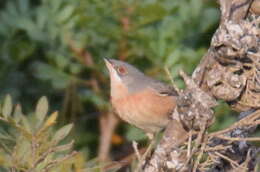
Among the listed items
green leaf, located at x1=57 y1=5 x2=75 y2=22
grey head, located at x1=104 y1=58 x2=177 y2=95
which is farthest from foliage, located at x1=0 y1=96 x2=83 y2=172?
green leaf, located at x1=57 y1=5 x2=75 y2=22

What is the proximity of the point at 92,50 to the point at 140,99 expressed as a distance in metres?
1.34

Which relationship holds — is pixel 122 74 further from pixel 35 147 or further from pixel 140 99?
pixel 35 147

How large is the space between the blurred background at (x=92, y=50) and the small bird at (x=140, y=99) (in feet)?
1.56

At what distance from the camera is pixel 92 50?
5.54 m

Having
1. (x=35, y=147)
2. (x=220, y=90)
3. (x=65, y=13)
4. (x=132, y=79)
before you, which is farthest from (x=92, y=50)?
(x=220, y=90)

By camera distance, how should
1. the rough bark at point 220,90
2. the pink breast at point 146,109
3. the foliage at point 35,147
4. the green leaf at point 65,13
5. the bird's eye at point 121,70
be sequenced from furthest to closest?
the green leaf at point 65,13
the bird's eye at point 121,70
the pink breast at point 146,109
the foliage at point 35,147
the rough bark at point 220,90

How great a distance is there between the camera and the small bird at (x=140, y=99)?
411 centimetres

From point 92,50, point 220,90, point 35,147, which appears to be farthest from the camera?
point 92,50

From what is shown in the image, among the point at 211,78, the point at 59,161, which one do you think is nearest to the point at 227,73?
the point at 211,78

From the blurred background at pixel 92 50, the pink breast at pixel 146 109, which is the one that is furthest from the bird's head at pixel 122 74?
the blurred background at pixel 92 50

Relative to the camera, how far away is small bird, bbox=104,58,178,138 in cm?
411

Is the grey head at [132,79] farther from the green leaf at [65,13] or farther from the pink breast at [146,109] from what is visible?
the green leaf at [65,13]

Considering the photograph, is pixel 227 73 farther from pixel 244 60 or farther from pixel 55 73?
pixel 55 73

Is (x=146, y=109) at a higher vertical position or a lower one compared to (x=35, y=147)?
lower
